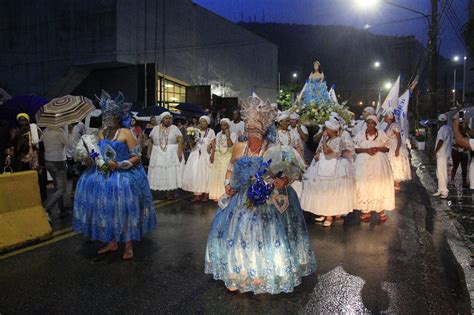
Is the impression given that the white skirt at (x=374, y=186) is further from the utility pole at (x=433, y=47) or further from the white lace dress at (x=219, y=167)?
the utility pole at (x=433, y=47)

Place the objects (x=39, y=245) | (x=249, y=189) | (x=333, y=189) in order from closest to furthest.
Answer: (x=249, y=189) < (x=39, y=245) < (x=333, y=189)

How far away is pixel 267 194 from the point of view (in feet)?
15.1

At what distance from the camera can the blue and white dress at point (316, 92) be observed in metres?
12.4

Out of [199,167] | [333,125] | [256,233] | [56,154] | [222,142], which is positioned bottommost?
[256,233]

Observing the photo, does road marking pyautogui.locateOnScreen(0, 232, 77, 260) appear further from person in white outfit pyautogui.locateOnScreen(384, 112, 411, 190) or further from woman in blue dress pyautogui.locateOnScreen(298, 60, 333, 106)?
person in white outfit pyautogui.locateOnScreen(384, 112, 411, 190)

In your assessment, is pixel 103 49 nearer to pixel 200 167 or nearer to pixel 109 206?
pixel 200 167

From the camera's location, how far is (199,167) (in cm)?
1061

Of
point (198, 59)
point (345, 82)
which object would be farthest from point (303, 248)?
point (345, 82)

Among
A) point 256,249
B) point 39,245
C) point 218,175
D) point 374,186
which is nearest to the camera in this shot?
point 256,249

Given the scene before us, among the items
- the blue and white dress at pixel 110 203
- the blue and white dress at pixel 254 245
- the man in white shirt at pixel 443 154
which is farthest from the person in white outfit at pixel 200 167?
the blue and white dress at pixel 254 245

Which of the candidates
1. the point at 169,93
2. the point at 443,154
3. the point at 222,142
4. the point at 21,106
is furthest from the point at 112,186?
the point at 169,93

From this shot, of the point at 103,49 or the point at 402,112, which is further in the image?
the point at 103,49

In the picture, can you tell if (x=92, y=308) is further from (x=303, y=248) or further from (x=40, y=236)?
(x=40, y=236)

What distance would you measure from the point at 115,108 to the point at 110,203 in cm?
127
